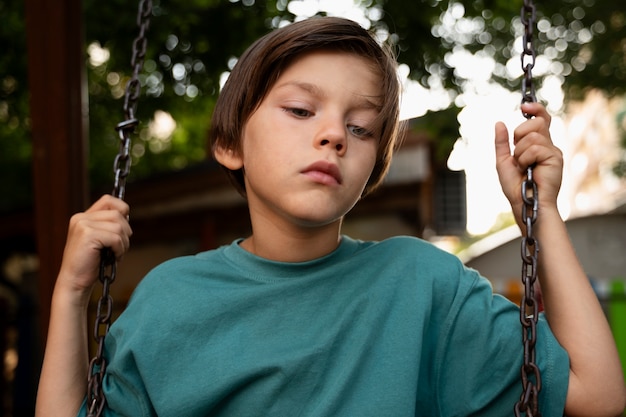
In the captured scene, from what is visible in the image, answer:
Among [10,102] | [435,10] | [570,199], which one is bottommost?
[570,199]

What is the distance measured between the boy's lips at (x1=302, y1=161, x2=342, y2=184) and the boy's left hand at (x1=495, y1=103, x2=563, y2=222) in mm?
395

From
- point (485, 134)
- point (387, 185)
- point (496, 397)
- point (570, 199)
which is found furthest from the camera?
point (570, 199)

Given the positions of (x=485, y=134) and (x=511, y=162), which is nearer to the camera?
(x=511, y=162)

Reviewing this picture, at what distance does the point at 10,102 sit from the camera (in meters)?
5.55

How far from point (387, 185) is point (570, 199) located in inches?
1233

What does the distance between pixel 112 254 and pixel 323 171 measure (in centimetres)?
59

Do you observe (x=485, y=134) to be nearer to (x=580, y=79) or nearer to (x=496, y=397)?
(x=580, y=79)

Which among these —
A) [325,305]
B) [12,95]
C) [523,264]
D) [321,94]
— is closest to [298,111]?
[321,94]

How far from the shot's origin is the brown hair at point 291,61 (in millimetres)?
1595

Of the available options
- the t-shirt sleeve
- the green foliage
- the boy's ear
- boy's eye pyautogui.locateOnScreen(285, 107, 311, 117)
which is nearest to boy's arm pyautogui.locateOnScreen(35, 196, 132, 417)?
the boy's ear

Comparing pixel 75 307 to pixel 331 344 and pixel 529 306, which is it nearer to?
pixel 331 344

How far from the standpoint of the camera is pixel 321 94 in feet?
4.97

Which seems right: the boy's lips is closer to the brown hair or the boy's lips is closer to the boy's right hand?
the brown hair

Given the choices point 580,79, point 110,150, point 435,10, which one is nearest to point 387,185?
point 580,79
